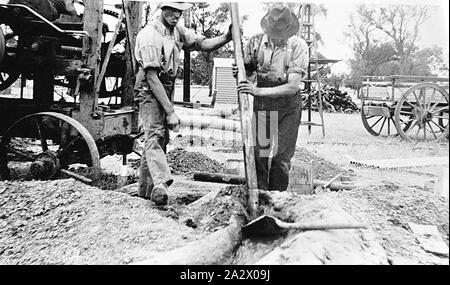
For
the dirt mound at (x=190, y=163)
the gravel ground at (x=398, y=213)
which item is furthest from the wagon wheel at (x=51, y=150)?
the gravel ground at (x=398, y=213)

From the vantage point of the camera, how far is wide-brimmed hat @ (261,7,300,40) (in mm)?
3031

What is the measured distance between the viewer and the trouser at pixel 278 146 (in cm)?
335

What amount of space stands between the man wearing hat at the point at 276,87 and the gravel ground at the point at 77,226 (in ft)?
3.04

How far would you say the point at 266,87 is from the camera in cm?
323

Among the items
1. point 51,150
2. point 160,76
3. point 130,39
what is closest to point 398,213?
point 160,76

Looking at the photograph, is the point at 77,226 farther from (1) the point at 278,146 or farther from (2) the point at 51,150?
(1) the point at 278,146

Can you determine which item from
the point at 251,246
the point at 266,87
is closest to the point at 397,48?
the point at 266,87

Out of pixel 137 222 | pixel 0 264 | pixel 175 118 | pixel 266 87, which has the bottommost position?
pixel 0 264

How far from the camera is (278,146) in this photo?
3.39m

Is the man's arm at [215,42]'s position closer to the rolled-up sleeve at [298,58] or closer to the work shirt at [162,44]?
the work shirt at [162,44]

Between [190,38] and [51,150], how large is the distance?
4.48ft

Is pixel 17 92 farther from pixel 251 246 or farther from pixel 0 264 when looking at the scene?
pixel 251 246

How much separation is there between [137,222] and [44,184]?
920 mm

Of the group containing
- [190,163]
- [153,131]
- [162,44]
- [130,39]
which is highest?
[130,39]
